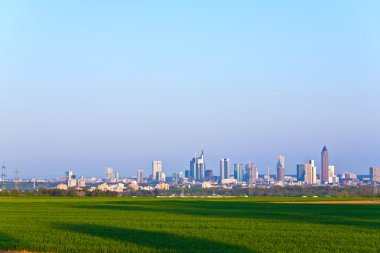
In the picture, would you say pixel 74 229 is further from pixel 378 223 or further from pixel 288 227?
pixel 378 223

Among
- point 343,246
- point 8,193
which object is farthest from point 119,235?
point 8,193

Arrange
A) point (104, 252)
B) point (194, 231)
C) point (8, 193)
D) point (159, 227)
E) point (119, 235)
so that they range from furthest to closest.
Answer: point (8, 193) < point (159, 227) < point (194, 231) < point (119, 235) < point (104, 252)

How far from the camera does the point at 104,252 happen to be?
35.9 m

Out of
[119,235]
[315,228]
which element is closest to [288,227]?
[315,228]

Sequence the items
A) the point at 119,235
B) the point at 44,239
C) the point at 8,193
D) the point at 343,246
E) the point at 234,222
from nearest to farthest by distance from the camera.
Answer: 1. the point at 343,246
2. the point at 44,239
3. the point at 119,235
4. the point at 234,222
5. the point at 8,193

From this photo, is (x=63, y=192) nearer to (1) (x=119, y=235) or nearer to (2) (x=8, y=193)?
(2) (x=8, y=193)

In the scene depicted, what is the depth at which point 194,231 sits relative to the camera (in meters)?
48.2

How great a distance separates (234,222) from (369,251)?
22058mm

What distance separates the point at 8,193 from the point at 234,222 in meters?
129

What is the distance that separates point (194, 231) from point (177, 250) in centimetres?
1146

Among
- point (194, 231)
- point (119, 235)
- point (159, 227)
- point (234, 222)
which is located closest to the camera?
point (119, 235)

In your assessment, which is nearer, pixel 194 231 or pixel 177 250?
pixel 177 250

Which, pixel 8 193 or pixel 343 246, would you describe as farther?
pixel 8 193

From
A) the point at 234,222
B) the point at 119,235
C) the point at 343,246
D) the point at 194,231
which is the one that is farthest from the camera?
the point at 234,222
